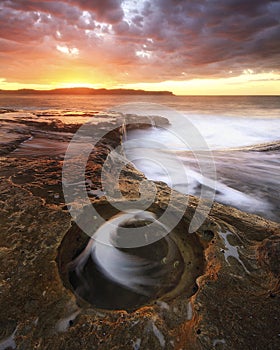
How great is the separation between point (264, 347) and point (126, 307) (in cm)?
96

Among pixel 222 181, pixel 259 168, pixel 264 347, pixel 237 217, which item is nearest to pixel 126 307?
pixel 264 347

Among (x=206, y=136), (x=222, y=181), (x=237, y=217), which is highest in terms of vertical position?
(x=237, y=217)

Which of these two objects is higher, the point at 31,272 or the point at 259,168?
the point at 31,272

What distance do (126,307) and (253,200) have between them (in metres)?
4.27

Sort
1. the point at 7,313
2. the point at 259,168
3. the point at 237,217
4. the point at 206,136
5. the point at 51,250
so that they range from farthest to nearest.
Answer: the point at 206,136 < the point at 259,168 < the point at 237,217 < the point at 51,250 < the point at 7,313

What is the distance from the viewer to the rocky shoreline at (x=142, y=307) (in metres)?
1.46

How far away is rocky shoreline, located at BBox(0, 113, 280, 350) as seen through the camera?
1.46 metres

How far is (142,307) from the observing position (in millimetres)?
1693

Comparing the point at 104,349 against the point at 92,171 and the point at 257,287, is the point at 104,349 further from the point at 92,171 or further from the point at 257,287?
the point at 92,171

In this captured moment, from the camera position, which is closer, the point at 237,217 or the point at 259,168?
the point at 237,217

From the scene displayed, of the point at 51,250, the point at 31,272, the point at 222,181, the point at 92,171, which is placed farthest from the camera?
the point at 222,181

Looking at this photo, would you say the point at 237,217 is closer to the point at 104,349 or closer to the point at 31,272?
A: the point at 104,349

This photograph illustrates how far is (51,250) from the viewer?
209 cm

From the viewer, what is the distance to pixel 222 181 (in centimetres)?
614
